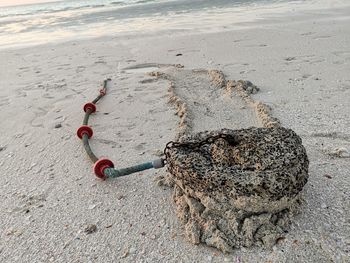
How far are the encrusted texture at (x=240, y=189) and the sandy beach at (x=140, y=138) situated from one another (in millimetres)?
76

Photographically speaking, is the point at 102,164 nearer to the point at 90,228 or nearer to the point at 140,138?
the point at 90,228

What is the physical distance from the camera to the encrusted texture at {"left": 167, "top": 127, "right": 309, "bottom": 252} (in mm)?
1851

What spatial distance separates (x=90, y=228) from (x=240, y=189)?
87 centimetres

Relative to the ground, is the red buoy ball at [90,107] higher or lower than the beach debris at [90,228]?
lower

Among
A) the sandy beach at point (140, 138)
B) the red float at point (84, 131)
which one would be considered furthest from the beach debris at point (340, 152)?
the red float at point (84, 131)

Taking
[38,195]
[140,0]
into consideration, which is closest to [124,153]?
[38,195]

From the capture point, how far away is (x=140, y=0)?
A: 65.2ft

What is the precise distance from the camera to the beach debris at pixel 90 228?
82.0 inches

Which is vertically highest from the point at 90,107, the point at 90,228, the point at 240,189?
the point at 240,189

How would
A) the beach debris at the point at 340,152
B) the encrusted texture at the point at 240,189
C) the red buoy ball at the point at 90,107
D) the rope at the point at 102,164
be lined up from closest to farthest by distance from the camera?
the encrusted texture at the point at 240,189 → the rope at the point at 102,164 → the beach debris at the point at 340,152 → the red buoy ball at the point at 90,107

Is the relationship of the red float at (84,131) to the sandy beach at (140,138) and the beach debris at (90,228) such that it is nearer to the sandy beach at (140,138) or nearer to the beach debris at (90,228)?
the sandy beach at (140,138)

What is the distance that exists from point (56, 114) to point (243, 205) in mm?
2663

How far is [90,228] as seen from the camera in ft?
6.90

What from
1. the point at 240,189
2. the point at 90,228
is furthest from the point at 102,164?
the point at 240,189
